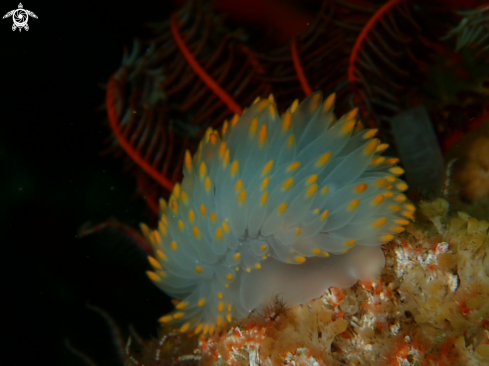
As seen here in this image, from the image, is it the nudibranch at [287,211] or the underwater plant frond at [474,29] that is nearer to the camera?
the nudibranch at [287,211]

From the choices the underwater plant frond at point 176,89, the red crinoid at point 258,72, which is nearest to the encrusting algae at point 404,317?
the red crinoid at point 258,72

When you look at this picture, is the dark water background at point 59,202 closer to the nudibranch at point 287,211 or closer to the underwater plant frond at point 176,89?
the underwater plant frond at point 176,89

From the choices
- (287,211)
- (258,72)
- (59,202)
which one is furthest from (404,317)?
(59,202)

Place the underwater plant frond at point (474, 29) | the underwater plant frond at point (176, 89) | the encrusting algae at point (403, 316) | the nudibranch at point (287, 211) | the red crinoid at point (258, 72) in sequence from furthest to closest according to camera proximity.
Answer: the underwater plant frond at point (176, 89) < the red crinoid at point (258, 72) < the underwater plant frond at point (474, 29) < the nudibranch at point (287, 211) < the encrusting algae at point (403, 316)

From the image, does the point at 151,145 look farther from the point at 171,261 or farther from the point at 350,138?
the point at 350,138

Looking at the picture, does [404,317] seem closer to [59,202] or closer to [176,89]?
[176,89]

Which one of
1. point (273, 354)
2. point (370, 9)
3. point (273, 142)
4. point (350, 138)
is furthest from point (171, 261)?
point (370, 9)
